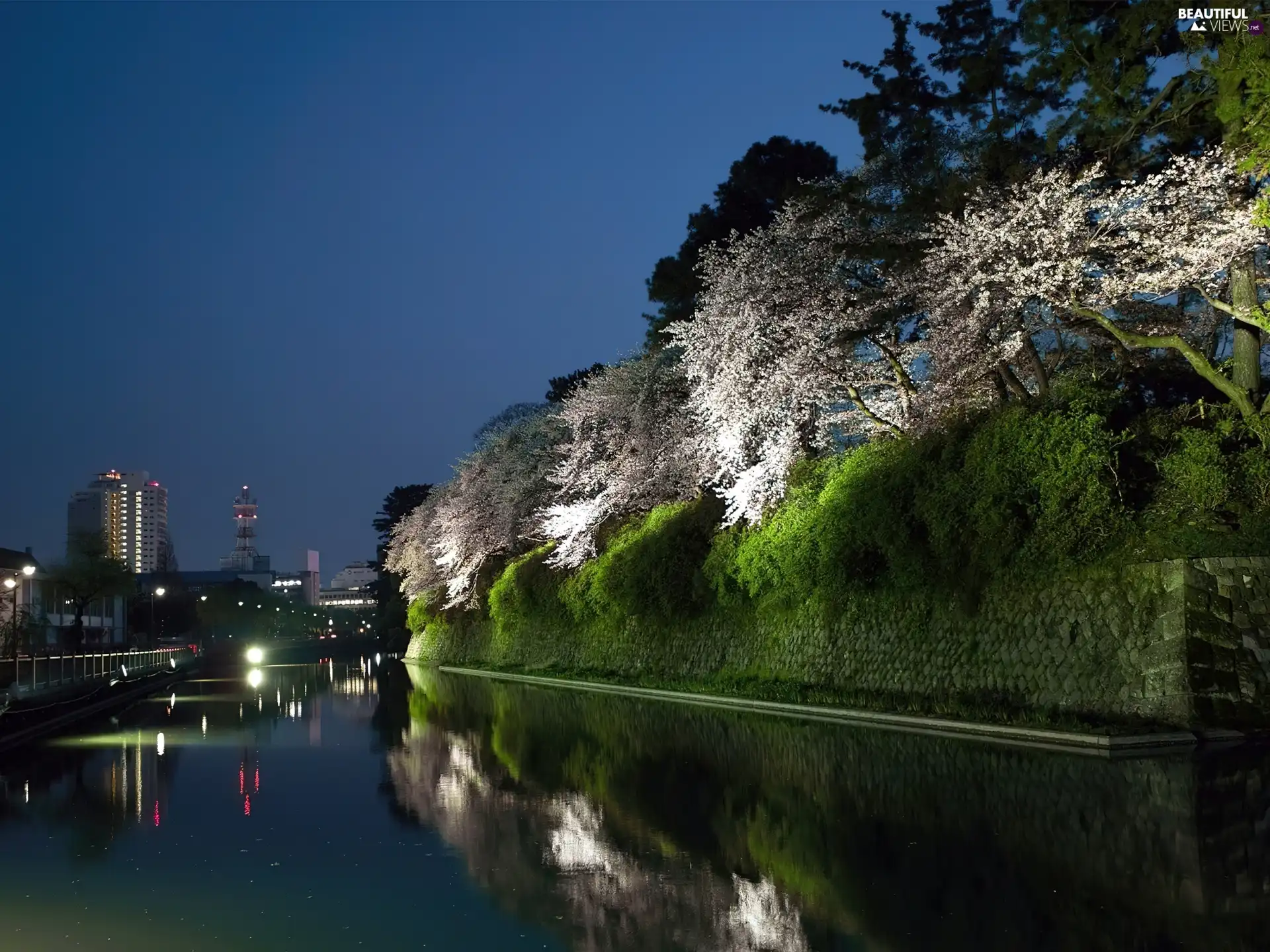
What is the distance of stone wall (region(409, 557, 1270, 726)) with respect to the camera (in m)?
17.1

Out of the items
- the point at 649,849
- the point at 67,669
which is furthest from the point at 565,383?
the point at 649,849

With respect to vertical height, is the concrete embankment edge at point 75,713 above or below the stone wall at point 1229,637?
below

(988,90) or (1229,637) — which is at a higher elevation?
(988,90)

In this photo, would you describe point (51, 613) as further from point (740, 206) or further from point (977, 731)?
point (977, 731)

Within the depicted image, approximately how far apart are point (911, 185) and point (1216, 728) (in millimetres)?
14104

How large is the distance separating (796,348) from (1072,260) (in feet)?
26.0

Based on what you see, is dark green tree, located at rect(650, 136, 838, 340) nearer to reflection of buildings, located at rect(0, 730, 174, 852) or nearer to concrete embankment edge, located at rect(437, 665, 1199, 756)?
concrete embankment edge, located at rect(437, 665, 1199, 756)

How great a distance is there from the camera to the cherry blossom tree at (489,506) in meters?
51.8

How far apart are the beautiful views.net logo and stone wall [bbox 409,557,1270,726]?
7.93 metres

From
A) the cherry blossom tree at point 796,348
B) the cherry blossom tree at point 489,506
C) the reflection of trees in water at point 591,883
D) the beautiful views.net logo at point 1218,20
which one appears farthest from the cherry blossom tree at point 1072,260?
the cherry blossom tree at point 489,506

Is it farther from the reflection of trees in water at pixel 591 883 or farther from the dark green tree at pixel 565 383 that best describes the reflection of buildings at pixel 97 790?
the dark green tree at pixel 565 383

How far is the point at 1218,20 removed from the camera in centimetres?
1931

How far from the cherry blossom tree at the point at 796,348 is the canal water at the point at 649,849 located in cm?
1072

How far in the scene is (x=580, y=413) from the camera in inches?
1690
